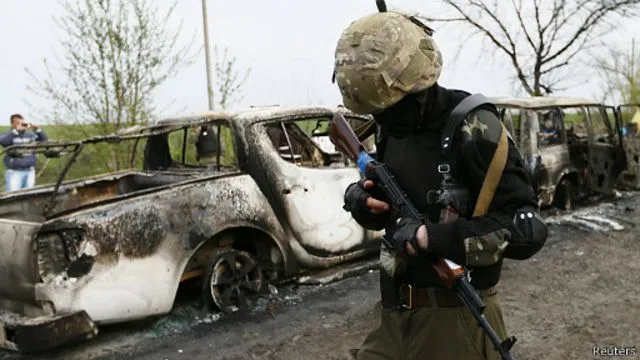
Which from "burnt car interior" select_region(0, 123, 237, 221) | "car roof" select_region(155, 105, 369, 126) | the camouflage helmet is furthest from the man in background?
the camouflage helmet

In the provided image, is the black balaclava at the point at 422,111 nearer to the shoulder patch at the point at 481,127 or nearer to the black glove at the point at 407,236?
the shoulder patch at the point at 481,127

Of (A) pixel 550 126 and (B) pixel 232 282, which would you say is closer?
(B) pixel 232 282

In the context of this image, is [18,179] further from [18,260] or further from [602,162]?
[602,162]

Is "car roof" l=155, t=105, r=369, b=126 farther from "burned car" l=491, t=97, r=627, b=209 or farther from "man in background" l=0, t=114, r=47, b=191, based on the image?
"man in background" l=0, t=114, r=47, b=191

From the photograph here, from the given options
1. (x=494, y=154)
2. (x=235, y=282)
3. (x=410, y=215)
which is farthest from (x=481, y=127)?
(x=235, y=282)

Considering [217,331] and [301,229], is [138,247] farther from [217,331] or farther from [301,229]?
[301,229]

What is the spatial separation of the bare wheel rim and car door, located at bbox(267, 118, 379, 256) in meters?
0.48

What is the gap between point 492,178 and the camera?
71.4 inches

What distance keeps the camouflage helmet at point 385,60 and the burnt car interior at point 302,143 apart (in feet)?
10.1

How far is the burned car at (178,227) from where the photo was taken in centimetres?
391

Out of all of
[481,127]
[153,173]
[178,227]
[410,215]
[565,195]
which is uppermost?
[481,127]

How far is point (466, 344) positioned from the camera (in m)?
1.96

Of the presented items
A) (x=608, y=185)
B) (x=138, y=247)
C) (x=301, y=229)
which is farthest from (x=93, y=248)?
(x=608, y=185)

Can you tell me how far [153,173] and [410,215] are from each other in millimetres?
4149
